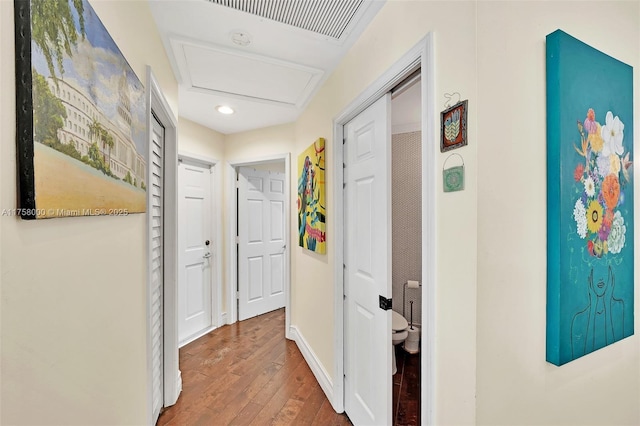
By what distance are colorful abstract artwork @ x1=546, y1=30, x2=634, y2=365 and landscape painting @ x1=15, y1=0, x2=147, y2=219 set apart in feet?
4.43

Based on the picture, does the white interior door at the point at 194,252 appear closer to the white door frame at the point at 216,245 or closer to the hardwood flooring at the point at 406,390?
the white door frame at the point at 216,245

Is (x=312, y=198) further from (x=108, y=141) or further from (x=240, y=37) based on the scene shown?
(x=108, y=141)

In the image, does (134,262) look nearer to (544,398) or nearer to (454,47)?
(454,47)

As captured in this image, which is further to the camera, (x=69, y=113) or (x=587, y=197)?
(x=587, y=197)

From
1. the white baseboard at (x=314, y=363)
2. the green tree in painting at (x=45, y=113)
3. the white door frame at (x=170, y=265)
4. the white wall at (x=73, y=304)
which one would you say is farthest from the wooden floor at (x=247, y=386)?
the green tree in painting at (x=45, y=113)

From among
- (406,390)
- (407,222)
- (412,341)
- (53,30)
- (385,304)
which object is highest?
(53,30)

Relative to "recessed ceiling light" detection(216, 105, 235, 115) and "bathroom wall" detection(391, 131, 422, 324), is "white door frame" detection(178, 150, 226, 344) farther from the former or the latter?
"bathroom wall" detection(391, 131, 422, 324)

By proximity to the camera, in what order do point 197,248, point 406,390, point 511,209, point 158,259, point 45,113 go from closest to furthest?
point 45,113 < point 511,209 < point 158,259 < point 406,390 < point 197,248

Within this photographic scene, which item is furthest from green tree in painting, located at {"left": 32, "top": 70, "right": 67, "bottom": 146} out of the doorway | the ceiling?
the doorway

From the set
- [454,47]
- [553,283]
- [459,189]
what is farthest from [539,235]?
[454,47]

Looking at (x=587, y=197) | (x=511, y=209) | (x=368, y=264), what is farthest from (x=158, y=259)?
(x=587, y=197)

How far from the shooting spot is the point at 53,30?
64 cm

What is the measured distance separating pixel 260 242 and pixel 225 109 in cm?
175

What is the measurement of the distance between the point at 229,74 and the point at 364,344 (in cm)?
203
